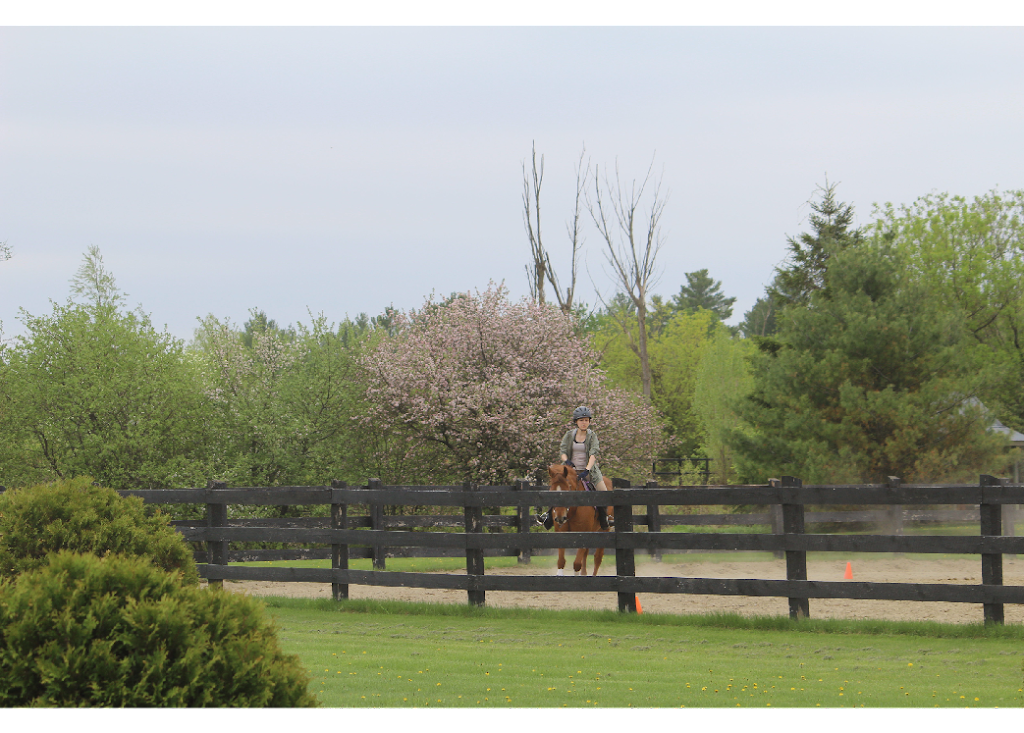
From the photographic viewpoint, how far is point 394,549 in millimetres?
17141

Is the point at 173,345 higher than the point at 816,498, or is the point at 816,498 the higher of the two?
the point at 173,345

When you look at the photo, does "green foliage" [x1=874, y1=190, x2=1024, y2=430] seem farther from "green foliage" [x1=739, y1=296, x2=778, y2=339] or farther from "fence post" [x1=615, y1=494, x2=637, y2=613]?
"green foliage" [x1=739, y1=296, x2=778, y2=339]

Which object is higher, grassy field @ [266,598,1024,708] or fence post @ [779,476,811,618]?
fence post @ [779,476,811,618]

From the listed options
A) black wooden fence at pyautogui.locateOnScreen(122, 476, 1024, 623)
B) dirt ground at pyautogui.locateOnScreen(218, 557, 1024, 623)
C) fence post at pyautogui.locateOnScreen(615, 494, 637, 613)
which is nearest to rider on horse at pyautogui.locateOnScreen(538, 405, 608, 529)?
dirt ground at pyautogui.locateOnScreen(218, 557, 1024, 623)

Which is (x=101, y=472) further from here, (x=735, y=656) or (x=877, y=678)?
(x=877, y=678)

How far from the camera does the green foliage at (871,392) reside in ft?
79.2

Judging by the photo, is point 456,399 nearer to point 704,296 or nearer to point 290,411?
point 290,411

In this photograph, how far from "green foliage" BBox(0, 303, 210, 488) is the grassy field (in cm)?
1275

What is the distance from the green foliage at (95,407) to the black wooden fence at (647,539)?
33.9 feet

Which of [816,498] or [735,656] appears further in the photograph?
[816,498]

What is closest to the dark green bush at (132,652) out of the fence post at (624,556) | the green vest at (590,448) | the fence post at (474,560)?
the fence post at (624,556)

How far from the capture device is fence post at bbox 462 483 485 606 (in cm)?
1137
